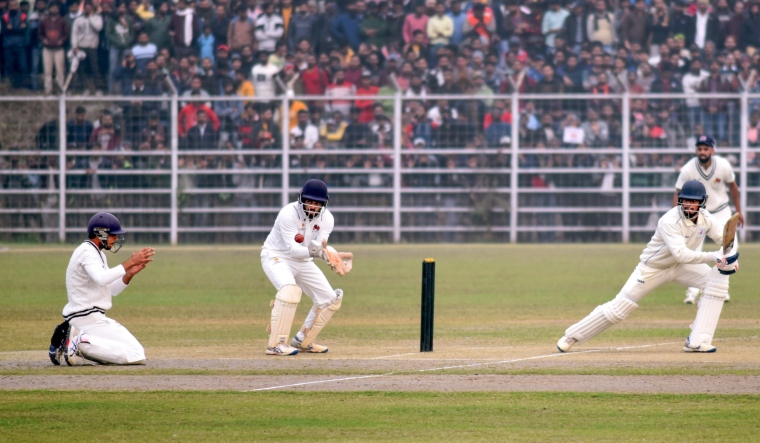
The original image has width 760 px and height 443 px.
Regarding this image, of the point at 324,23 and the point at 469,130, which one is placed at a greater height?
the point at 324,23

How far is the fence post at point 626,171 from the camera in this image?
91.4 feet

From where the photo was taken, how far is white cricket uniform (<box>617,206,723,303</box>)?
1128 cm

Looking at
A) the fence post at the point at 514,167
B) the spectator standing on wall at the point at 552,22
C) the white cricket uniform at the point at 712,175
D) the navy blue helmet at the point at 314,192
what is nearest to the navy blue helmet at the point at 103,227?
the navy blue helmet at the point at 314,192

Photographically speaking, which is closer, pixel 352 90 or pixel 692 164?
pixel 692 164

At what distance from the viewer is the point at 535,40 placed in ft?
95.5

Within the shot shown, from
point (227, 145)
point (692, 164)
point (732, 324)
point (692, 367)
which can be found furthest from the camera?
point (227, 145)

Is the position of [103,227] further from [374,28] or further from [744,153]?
[744,153]

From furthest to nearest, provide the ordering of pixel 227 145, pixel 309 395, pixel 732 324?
pixel 227 145, pixel 732 324, pixel 309 395

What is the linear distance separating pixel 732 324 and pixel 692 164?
2.45m

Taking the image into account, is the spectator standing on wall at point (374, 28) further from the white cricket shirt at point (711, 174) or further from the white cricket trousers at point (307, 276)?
the white cricket trousers at point (307, 276)

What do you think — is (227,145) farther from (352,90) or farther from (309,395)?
(309,395)

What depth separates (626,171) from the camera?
28.0m

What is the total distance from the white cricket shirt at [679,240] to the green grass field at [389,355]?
92 cm

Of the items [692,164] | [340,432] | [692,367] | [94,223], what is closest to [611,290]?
[692,164]
